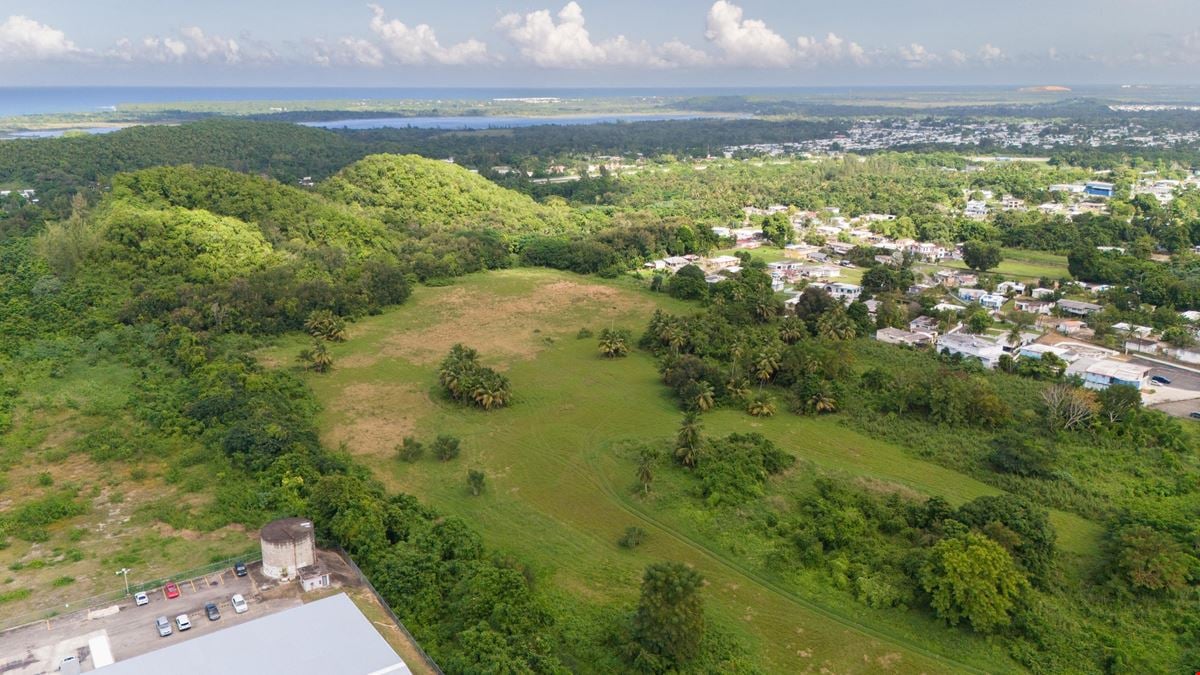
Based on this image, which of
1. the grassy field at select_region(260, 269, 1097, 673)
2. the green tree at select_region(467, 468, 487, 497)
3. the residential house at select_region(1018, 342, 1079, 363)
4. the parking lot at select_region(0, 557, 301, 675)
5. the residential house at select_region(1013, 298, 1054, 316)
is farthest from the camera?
the residential house at select_region(1013, 298, 1054, 316)

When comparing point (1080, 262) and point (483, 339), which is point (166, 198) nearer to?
point (483, 339)

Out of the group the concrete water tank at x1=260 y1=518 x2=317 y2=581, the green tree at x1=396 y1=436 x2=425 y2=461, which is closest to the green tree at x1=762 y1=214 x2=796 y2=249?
the green tree at x1=396 y1=436 x2=425 y2=461

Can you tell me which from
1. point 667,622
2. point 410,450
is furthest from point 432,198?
point 667,622

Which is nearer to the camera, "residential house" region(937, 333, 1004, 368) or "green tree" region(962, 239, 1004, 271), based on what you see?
"residential house" region(937, 333, 1004, 368)

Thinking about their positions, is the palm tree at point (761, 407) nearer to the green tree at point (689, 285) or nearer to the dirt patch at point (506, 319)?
the dirt patch at point (506, 319)

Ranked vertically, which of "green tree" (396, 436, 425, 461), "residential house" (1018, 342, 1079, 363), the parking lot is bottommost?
the parking lot

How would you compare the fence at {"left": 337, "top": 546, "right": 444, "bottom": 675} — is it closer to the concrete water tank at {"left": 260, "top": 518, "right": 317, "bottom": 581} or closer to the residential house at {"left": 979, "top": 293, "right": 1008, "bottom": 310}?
the concrete water tank at {"left": 260, "top": 518, "right": 317, "bottom": 581}

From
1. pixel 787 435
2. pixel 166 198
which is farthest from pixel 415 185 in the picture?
pixel 787 435
